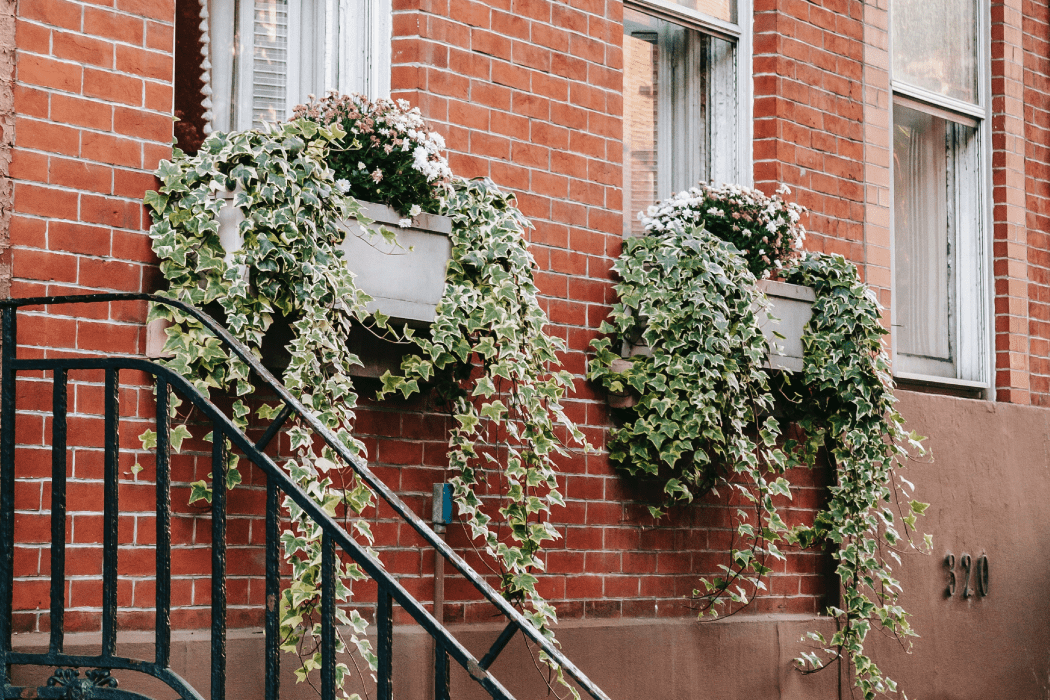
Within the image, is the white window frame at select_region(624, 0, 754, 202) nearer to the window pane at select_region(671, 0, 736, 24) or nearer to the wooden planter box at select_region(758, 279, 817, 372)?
the window pane at select_region(671, 0, 736, 24)

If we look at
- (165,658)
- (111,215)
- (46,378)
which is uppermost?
(111,215)

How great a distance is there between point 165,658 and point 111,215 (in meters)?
1.43

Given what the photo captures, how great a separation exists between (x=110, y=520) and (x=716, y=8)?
4.27 meters

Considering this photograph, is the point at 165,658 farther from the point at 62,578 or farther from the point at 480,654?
the point at 480,654

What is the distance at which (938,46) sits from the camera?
312 inches

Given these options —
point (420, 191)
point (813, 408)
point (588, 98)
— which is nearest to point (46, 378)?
point (420, 191)

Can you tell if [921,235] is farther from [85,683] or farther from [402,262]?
[85,683]

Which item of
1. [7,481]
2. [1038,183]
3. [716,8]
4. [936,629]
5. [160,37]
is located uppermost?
[716,8]

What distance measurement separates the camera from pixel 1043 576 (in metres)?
7.95

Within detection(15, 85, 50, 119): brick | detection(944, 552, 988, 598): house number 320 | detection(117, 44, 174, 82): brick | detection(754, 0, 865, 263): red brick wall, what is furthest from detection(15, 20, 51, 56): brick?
detection(944, 552, 988, 598): house number 320

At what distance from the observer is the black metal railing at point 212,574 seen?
126 inches

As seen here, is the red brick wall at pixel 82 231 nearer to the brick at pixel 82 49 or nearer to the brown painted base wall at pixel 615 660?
the brick at pixel 82 49

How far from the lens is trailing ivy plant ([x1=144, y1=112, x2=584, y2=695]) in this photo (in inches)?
160

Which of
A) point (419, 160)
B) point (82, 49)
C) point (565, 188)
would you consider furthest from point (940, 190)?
point (82, 49)
